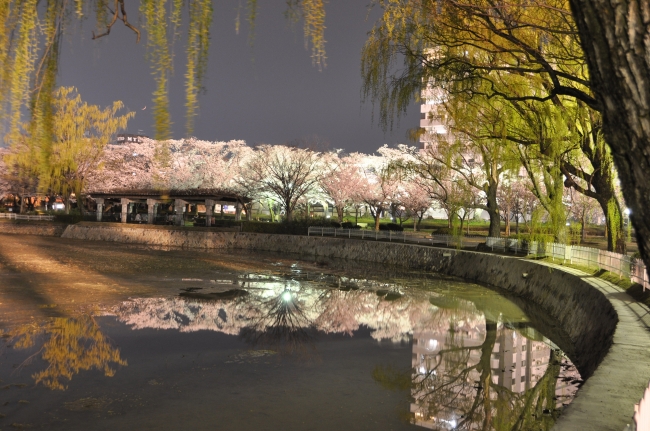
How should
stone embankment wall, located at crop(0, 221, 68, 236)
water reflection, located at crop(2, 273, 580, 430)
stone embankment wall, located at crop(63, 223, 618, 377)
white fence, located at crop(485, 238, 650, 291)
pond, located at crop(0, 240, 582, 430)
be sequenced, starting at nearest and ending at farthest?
pond, located at crop(0, 240, 582, 430)
water reflection, located at crop(2, 273, 580, 430)
stone embankment wall, located at crop(63, 223, 618, 377)
white fence, located at crop(485, 238, 650, 291)
stone embankment wall, located at crop(0, 221, 68, 236)

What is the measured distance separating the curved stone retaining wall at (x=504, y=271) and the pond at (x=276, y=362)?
85 centimetres

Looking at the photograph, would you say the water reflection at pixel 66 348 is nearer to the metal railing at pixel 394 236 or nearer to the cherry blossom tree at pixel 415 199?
the metal railing at pixel 394 236

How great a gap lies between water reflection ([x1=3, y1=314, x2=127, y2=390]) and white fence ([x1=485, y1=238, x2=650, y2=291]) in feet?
29.3

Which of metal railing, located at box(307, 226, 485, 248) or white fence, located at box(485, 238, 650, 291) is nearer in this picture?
white fence, located at box(485, 238, 650, 291)

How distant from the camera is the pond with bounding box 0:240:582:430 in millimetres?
7492

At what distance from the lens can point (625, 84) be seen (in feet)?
5.87

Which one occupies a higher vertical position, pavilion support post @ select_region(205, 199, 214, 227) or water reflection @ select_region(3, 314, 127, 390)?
pavilion support post @ select_region(205, 199, 214, 227)

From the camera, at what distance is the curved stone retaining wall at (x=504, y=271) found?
22.0 feet

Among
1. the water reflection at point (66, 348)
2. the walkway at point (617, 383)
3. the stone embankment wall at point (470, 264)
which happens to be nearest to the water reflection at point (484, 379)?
the stone embankment wall at point (470, 264)

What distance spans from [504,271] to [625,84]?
20074mm

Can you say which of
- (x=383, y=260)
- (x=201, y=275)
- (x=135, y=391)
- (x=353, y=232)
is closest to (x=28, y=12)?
(x=135, y=391)

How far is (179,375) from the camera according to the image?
9.13 metres

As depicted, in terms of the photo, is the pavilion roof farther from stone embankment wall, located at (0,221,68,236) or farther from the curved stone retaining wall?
stone embankment wall, located at (0,221,68,236)

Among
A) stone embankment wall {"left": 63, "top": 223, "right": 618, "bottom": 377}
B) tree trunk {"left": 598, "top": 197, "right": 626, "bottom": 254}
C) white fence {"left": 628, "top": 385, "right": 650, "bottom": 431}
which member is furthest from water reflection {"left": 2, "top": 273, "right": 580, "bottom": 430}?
white fence {"left": 628, "top": 385, "right": 650, "bottom": 431}
